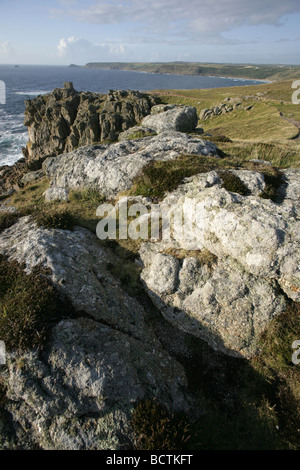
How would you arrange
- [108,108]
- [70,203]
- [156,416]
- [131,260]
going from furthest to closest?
[108,108]
[70,203]
[131,260]
[156,416]

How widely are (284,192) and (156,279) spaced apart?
820 cm

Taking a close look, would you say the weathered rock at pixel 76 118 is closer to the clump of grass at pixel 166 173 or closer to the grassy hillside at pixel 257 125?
the grassy hillside at pixel 257 125

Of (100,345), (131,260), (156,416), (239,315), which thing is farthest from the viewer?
(131,260)

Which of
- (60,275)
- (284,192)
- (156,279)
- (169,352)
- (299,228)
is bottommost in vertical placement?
(169,352)

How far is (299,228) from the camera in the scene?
367 inches

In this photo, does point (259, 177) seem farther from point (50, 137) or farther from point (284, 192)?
point (50, 137)

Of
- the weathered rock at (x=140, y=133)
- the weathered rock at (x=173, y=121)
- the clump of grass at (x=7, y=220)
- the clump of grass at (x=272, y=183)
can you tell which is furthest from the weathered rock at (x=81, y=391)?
the weathered rock at (x=173, y=121)

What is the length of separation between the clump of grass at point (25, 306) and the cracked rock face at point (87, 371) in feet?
1.14

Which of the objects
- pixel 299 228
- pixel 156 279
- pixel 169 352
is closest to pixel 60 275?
pixel 156 279

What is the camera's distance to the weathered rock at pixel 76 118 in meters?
44.6

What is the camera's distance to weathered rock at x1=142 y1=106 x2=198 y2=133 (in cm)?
2858

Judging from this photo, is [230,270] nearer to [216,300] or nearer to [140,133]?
[216,300]

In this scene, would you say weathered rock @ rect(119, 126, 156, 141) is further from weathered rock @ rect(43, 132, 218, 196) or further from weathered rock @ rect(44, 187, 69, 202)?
weathered rock @ rect(44, 187, 69, 202)

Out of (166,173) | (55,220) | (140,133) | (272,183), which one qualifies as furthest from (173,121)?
(55,220)
